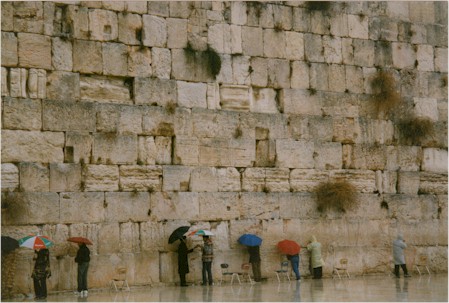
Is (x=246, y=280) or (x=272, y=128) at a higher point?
(x=272, y=128)

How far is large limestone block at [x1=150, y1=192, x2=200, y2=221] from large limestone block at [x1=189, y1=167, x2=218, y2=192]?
16 cm

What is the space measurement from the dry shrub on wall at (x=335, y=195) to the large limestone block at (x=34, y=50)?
6.06 meters

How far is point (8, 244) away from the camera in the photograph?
15070 millimetres

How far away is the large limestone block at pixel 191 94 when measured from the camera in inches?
680

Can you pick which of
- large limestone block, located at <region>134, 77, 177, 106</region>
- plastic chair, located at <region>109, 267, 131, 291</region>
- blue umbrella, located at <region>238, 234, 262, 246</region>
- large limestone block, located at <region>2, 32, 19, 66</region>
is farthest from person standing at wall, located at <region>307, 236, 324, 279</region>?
large limestone block, located at <region>2, 32, 19, 66</region>

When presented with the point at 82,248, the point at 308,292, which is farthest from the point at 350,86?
the point at 82,248

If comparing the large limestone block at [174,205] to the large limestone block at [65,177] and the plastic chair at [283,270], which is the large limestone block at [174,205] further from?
the plastic chair at [283,270]

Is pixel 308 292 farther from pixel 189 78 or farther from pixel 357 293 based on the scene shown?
pixel 189 78

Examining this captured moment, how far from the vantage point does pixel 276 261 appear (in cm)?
1764

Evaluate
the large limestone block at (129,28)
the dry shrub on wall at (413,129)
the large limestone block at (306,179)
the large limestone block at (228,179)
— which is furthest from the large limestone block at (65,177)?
the dry shrub on wall at (413,129)

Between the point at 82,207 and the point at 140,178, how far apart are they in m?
1.28

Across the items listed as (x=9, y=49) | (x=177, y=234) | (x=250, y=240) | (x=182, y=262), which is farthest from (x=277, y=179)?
(x=9, y=49)

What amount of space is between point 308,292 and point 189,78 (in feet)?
16.4

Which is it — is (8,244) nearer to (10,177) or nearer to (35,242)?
(35,242)
